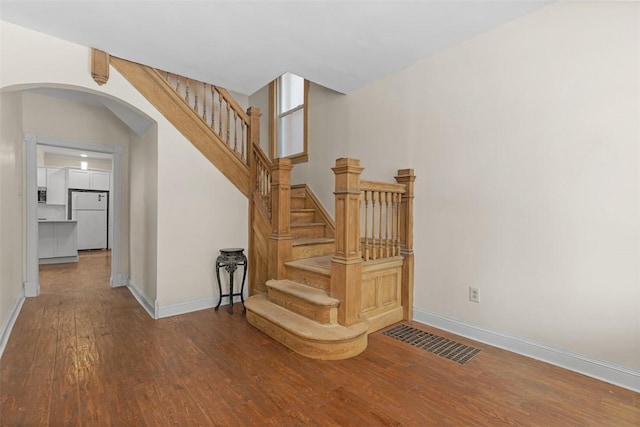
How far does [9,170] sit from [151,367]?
2.47 meters

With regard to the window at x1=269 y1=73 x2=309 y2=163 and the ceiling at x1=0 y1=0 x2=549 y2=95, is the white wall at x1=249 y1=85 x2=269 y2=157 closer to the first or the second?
the window at x1=269 y1=73 x2=309 y2=163

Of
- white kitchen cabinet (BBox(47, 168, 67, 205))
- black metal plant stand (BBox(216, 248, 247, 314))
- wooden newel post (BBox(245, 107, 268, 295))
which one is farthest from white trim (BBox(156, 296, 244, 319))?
white kitchen cabinet (BBox(47, 168, 67, 205))

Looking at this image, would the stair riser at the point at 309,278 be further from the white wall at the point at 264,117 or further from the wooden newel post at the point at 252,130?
the white wall at the point at 264,117

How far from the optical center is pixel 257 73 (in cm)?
329

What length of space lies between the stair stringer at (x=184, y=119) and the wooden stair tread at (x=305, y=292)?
4.47 ft

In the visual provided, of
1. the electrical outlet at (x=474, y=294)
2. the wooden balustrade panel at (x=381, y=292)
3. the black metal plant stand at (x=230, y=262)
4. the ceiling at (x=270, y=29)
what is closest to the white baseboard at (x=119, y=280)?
the black metal plant stand at (x=230, y=262)

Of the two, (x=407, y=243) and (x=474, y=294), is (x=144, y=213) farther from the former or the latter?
(x=474, y=294)

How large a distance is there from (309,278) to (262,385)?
1.13 meters

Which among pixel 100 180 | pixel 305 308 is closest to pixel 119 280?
pixel 305 308

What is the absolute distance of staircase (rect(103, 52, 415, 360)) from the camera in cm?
246

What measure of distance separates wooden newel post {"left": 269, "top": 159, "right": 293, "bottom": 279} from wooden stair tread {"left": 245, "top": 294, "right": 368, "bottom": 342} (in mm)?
454

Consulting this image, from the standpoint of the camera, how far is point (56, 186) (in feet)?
25.6

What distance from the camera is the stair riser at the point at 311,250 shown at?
332 cm

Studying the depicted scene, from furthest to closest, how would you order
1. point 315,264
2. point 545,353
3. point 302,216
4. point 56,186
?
point 56,186 < point 302,216 < point 315,264 < point 545,353
